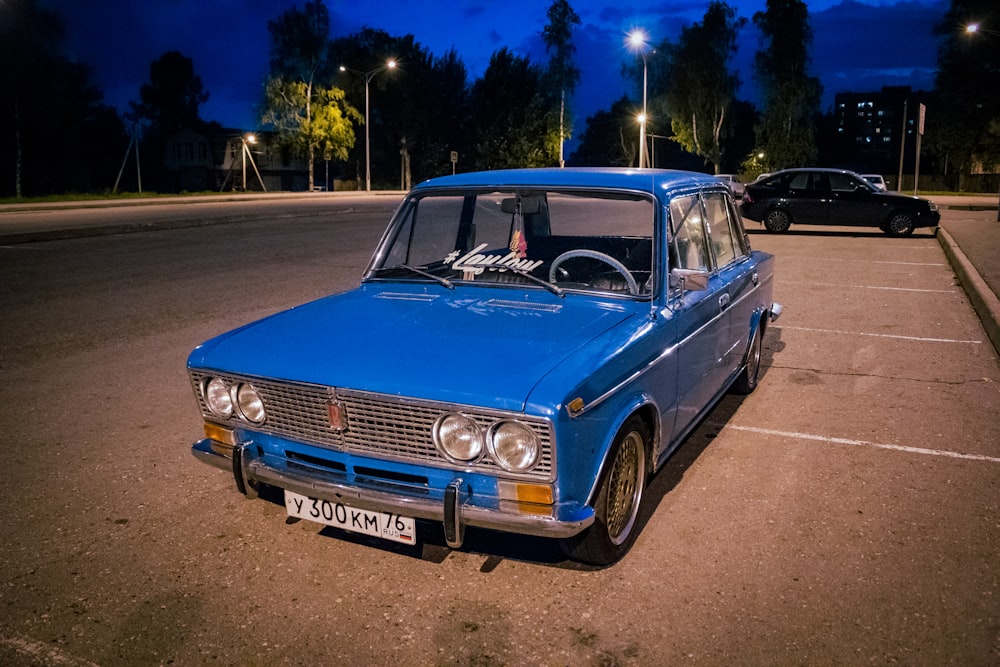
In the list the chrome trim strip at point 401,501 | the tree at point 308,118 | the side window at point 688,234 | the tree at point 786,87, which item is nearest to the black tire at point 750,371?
the side window at point 688,234

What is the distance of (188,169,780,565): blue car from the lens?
10.2 ft

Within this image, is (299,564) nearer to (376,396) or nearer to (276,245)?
(376,396)

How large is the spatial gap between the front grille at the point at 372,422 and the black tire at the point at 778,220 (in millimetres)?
19045

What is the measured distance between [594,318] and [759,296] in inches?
109

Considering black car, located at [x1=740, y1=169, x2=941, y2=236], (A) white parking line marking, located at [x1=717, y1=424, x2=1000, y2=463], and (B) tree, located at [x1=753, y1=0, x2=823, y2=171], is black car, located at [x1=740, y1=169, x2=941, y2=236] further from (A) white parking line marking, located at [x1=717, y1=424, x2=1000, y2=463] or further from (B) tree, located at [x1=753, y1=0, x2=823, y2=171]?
(B) tree, located at [x1=753, y1=0, x2=823, y2=171]

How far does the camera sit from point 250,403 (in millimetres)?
3611

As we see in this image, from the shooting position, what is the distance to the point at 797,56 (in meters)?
61.0

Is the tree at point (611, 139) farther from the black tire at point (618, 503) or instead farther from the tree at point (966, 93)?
the black tire at point (618, 503)

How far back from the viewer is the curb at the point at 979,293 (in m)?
8.35

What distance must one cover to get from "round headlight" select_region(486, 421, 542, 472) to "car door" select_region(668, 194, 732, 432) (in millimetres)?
1354

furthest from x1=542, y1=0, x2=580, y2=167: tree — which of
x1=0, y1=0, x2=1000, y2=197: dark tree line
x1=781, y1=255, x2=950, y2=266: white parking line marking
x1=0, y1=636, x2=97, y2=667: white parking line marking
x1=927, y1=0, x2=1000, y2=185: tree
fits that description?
x1=0, y1=636, x2=97, y2=667: white parking line marking

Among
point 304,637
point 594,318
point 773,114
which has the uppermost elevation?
point 773,114

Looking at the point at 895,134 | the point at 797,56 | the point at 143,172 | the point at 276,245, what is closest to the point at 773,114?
the point at 797,56

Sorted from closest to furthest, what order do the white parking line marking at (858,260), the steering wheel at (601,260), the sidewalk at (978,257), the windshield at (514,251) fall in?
the steering wheel at (601,260), the windshield at (514,251), the sidewalk at (978,257), the white parking line marking at (858,260)
